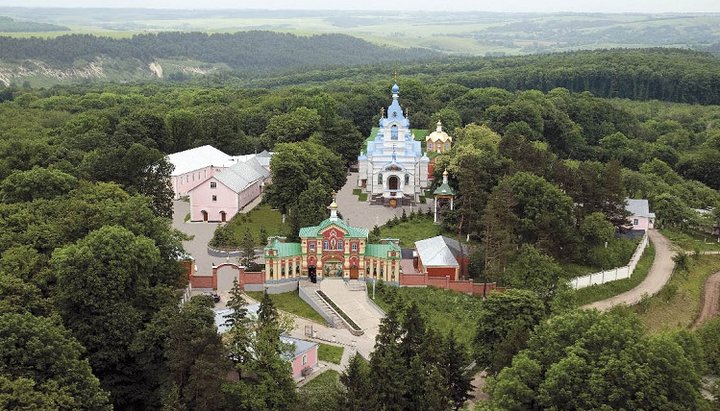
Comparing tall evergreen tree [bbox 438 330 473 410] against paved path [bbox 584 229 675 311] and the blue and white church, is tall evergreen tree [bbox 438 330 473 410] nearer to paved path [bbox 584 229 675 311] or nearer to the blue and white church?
paved path [bbox 584 229 675 311]

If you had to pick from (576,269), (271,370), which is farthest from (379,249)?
(271,370)

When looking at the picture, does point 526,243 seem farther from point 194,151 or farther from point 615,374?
point 194,151

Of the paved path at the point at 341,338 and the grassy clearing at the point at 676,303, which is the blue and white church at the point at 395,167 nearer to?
the grassy clearing at the point at 676,303

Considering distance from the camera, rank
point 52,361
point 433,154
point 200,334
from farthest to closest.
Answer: point 433,154 → point 200,334 → point 52,361

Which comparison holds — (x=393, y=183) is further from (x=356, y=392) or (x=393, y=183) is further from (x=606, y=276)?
(x=356, y=392)

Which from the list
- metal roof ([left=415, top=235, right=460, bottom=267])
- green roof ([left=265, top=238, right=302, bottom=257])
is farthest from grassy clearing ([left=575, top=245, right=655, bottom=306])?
green roof ([left=265, top=238, right=302, bottom=257])

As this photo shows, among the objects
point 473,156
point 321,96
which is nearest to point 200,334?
point 473,156
